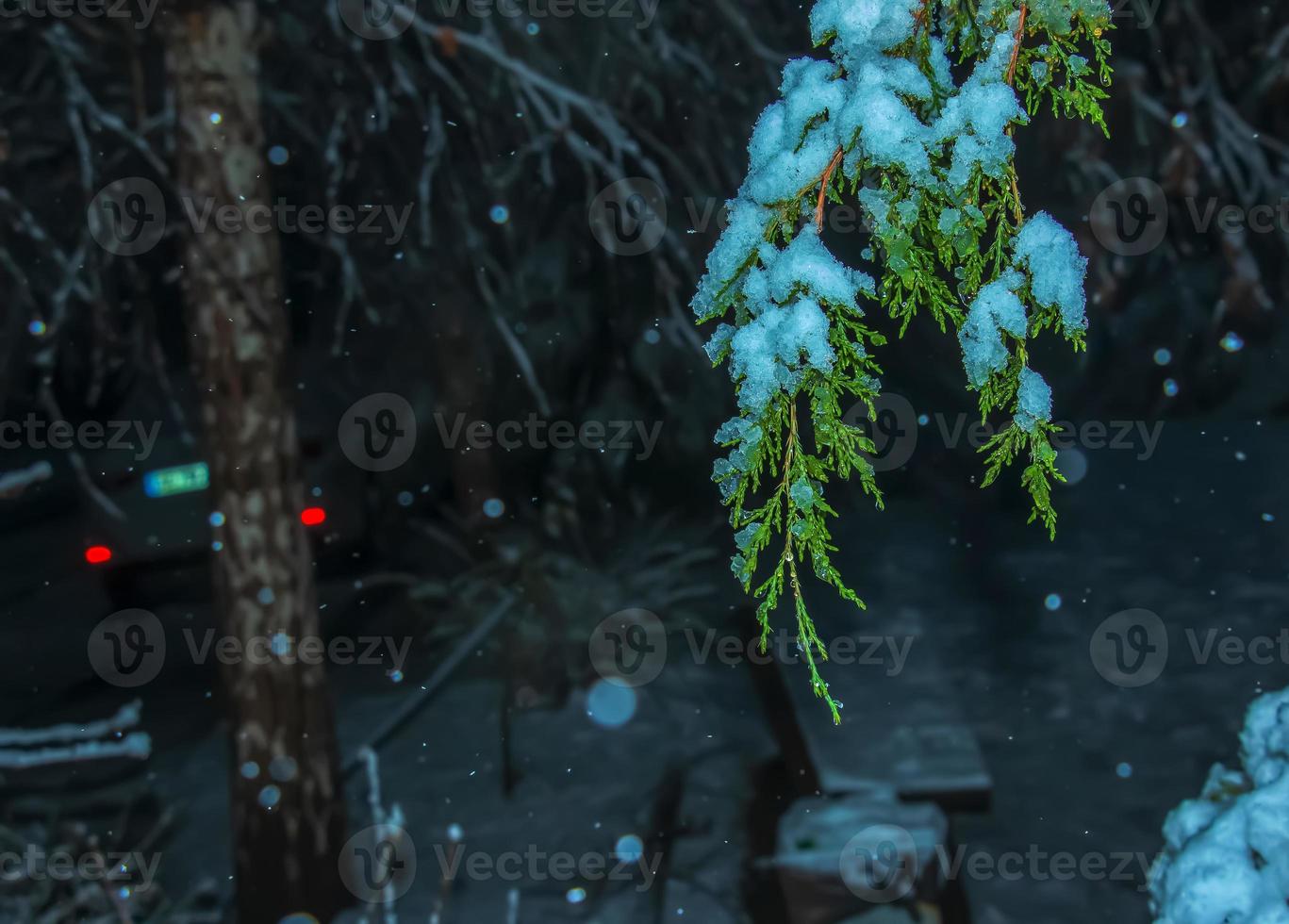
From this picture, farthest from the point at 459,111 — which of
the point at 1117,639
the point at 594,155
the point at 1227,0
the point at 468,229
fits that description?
the point at 1117,639

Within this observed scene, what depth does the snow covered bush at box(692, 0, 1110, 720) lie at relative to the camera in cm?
197

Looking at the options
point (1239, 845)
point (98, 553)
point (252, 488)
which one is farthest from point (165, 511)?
point (1239, 845)

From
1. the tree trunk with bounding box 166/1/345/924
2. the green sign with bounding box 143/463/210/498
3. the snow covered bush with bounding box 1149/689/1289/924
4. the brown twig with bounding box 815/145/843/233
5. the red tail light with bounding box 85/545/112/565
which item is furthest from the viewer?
the red tail light with bounding box 85/545/112/565

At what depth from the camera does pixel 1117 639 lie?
30.4 feet

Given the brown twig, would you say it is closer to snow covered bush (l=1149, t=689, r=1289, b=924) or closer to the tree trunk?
snow covered bush (l=1149, t=689, r=1289, b=924)

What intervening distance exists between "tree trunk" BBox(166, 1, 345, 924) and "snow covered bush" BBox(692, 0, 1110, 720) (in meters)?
3.31

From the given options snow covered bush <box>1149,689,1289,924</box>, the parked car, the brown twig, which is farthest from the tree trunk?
snow covered bush <box>1149,689,1289,924</box>

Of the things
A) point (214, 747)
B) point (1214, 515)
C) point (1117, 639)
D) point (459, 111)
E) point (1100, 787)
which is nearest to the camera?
point (459, 111)

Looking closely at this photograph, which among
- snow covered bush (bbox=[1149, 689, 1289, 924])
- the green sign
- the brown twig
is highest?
the green sign

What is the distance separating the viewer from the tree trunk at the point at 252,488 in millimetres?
4660

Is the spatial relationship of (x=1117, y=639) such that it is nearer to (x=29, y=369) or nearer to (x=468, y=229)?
(x=468, y=229)

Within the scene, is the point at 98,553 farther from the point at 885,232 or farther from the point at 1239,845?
the point at 1239,845

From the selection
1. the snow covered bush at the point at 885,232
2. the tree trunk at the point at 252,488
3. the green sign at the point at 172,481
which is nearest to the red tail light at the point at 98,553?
the green sign at the point at 172,481

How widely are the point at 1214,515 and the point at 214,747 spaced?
11.2 meters
